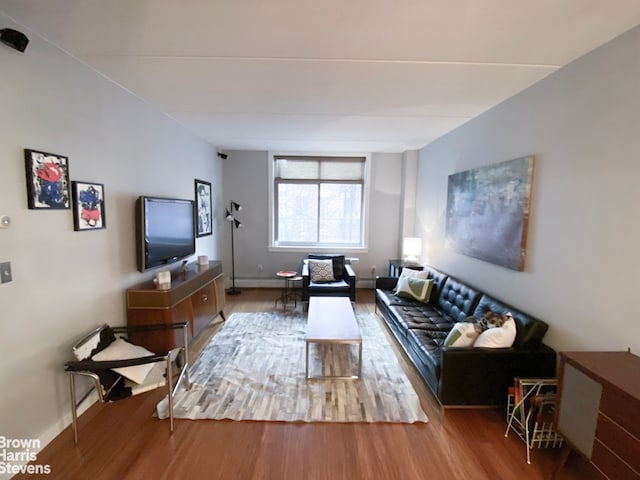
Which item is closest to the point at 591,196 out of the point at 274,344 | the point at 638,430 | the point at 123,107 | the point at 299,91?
the point at 638,430

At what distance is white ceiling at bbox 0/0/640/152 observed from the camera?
1550 millimetres

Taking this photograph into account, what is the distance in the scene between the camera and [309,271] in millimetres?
4770

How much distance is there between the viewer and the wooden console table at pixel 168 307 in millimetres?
2635

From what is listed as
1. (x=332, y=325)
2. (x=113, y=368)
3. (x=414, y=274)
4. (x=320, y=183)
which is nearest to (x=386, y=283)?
(x=414, y=274)

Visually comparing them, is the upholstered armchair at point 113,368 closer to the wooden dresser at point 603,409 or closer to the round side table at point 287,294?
the wooden dresser at point 603,409

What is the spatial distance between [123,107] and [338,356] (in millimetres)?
3249

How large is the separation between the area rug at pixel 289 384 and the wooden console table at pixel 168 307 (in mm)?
398

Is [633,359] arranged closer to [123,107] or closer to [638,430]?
[638,430]

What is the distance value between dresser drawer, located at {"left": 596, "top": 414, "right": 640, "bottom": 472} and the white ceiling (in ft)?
6.84

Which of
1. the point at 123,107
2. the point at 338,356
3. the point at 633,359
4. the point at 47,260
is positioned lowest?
the point at 338,356

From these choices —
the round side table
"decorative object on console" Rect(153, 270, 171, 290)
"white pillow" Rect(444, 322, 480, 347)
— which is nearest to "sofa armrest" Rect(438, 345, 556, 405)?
"white pillow" Rect(444, 322, 480, 347)

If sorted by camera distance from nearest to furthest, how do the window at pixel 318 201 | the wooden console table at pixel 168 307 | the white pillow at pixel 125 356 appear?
the white pillow at pixel 125 356 → the wooden console table at pixel 168 307 → the window at pixel 318 201

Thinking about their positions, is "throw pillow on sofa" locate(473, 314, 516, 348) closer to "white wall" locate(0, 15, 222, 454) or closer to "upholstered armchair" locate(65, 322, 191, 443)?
"upholstered armchair" locate(65, 322, 191, 443)

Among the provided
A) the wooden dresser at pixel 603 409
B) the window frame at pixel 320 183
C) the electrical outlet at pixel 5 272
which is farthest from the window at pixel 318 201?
the wooden dresser at pixel 603 409
